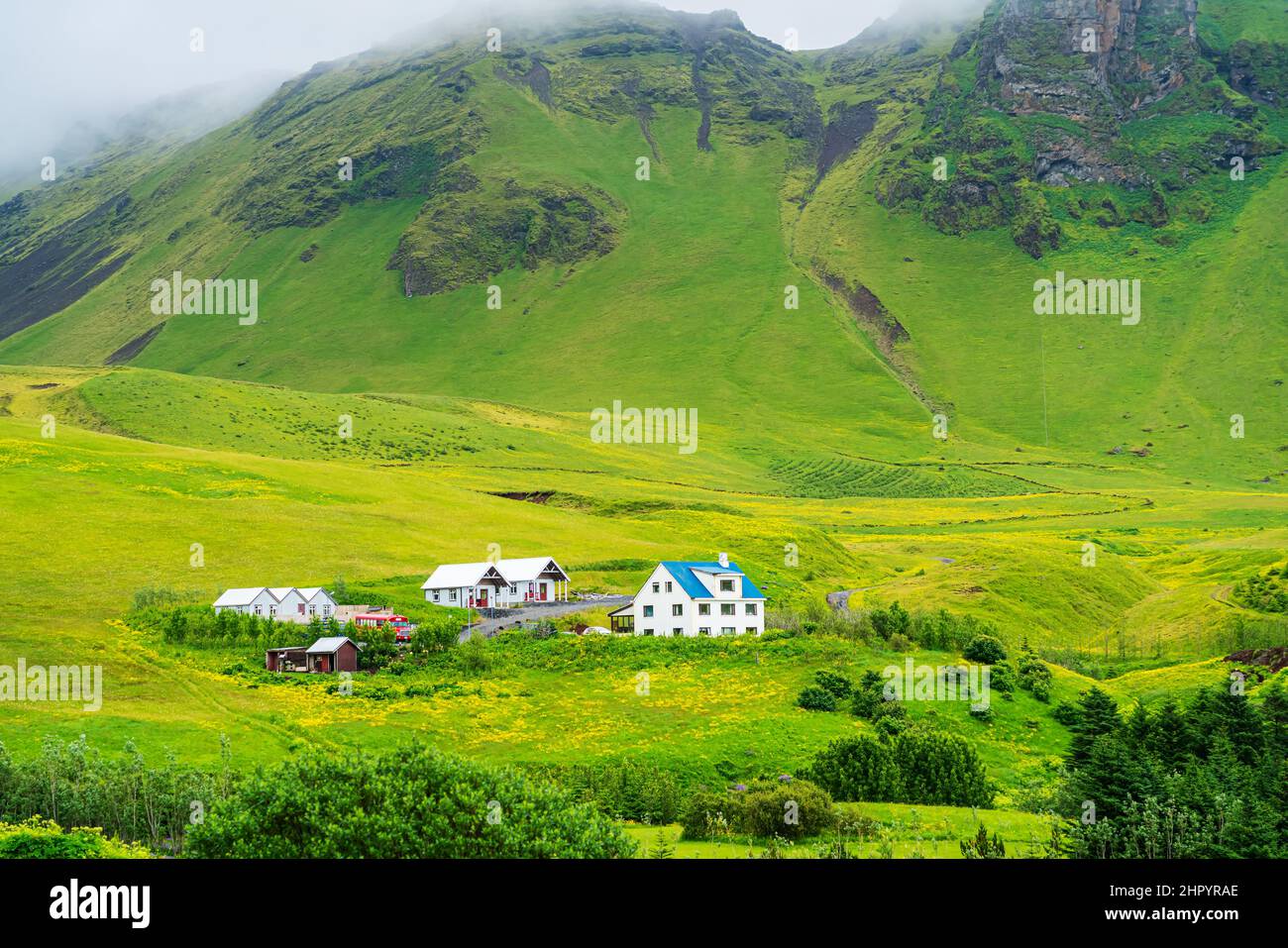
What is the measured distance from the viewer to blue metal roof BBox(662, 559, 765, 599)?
3014 inches

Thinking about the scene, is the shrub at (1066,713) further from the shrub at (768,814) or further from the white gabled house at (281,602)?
the white gabled house at (281,602)

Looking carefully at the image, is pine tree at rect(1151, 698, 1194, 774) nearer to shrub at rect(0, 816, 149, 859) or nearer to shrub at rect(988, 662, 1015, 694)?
shrub at rect(988, 662, 1015, 694)

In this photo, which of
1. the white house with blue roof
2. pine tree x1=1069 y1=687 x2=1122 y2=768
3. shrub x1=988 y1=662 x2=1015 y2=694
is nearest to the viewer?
pine tree x1=1069 y1=687 x2=1122 y2=768

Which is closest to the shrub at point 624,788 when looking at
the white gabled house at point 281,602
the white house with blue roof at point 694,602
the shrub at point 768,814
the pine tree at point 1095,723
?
the shrub at point 768,814

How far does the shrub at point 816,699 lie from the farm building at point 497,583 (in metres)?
37.3

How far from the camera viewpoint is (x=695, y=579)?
7812cm

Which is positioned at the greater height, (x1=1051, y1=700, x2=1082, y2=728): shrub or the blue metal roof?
the blue metal roof

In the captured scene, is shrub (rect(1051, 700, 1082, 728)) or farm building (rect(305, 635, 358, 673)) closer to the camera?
shrub (rect(1051, 700, 1082, 728))

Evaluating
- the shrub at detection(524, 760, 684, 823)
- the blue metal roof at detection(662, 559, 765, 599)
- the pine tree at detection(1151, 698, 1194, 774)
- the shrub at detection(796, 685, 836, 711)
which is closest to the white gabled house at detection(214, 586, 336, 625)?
the blue metal roof at detection(662, 559, 765, 599)

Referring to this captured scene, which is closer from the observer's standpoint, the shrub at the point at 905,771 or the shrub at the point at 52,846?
the shrub at the point at 52,846

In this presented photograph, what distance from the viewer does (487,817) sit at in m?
26.4

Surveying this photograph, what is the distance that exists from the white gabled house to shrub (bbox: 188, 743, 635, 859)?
174 feet

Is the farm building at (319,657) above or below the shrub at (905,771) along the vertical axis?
above

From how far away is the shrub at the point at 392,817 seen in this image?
25391mm
